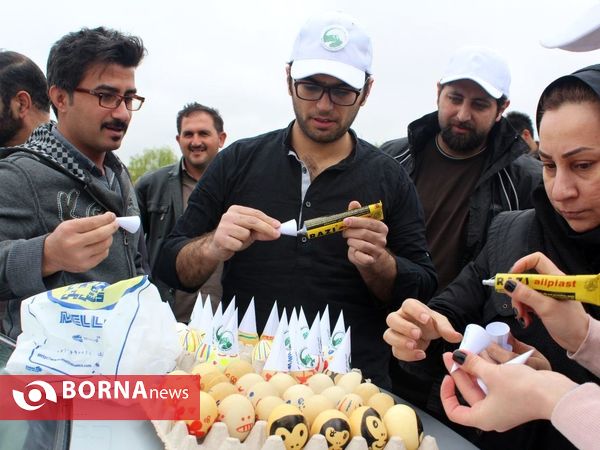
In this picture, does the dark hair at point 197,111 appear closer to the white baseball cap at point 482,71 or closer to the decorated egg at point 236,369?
the white baseball cap at point 482,71

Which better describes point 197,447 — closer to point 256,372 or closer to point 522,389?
point 256,372

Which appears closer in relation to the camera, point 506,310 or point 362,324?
point 506,310

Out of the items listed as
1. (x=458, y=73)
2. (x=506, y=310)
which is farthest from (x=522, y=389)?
(x=458, y=73)

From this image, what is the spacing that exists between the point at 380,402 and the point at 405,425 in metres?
0.14

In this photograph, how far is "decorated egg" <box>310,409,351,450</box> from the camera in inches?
54.6

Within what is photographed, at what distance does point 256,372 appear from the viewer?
184cm

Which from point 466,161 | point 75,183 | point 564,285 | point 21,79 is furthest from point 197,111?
point 564,285

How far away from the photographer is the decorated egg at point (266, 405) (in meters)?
1.49

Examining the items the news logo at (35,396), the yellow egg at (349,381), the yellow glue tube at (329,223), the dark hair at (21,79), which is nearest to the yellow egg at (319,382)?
the yellow egg at (349,381)

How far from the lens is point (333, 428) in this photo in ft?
4.58

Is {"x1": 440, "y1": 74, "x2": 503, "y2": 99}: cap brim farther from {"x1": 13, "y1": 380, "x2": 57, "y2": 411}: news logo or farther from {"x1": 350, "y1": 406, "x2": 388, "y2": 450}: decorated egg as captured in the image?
{"x1": 13, "y1": 380, "x2": 57, "y2": 411}: news logo

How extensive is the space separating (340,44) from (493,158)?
1211 mm

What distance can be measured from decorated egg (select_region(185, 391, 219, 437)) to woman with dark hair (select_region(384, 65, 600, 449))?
1.82 ft

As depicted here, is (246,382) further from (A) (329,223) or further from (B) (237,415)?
(A) (329,223)
